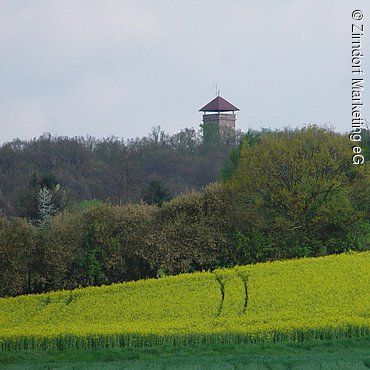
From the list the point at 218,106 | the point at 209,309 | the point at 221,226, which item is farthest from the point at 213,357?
the point at 218,106

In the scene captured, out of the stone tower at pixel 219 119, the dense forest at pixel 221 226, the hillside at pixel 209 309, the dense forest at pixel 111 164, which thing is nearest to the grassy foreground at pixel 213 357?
the hillside at pixel 209 309

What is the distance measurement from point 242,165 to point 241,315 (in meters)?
16.0

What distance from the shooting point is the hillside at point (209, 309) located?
22.8 metres

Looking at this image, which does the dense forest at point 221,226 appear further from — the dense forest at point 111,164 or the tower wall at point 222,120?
the tower wall at point 222,120

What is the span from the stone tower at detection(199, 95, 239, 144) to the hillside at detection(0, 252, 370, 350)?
44.6m

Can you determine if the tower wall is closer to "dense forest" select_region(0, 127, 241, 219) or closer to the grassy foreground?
"dense forest" select_region(0, 127, 241, 219)

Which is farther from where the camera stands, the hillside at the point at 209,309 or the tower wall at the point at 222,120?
the tower wall at the point at 222,120

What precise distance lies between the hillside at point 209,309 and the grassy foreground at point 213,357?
54cm

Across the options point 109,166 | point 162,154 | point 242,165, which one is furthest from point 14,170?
point 242,165

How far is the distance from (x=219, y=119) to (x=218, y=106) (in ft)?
4.16

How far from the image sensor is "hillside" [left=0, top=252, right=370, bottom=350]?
22781 millimetres

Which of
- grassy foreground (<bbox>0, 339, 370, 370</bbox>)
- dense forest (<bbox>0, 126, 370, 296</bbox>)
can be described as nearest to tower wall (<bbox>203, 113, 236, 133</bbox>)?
dense forest (<bbox>0, 126, 370, 296</bbox>)

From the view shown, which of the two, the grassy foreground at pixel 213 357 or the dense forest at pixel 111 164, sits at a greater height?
the dense forest at pixel 111 164

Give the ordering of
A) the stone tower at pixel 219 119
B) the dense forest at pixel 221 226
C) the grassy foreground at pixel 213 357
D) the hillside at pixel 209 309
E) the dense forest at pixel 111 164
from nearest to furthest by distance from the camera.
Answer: the grassy foreground at pixel 213 357, the hillside at pixel 209 309, the dense forest at pixel 221 226, the dense forest at pixel 111 164, the stone tower at pixel 219 119
